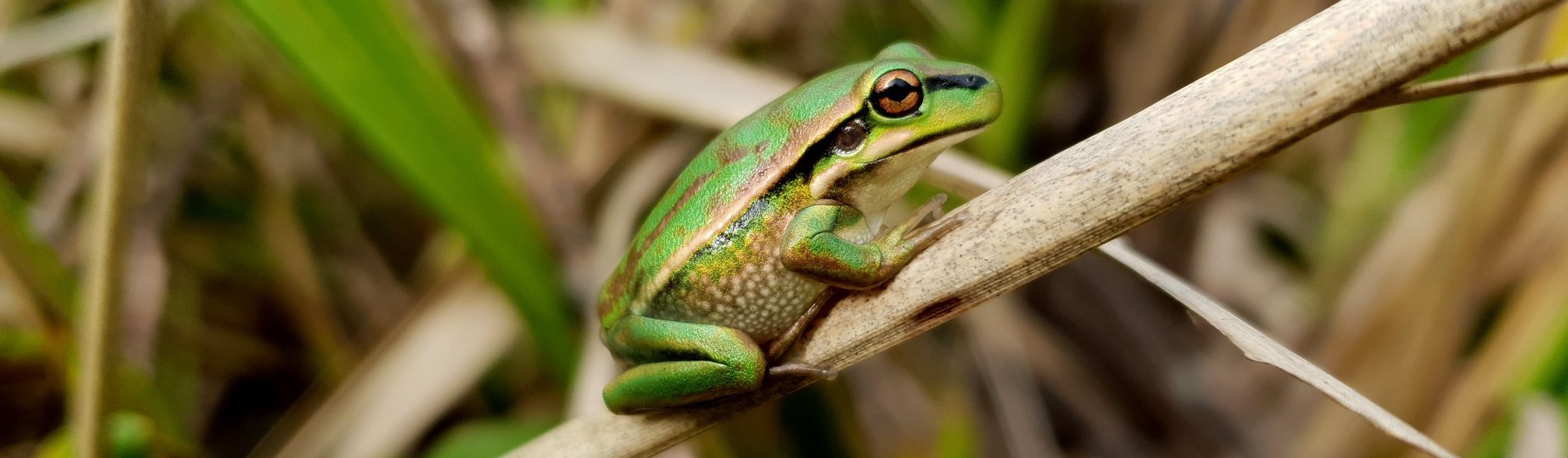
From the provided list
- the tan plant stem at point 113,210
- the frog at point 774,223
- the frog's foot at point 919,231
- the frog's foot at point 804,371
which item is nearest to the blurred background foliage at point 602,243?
the tan plant stem at point 113,210

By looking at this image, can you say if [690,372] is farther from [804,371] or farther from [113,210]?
[113,210]

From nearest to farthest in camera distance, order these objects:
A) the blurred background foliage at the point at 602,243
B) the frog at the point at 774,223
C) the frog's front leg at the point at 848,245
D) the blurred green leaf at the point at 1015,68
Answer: the frog's front leg at the point at 848,245 < the frog at the point at 774,223 < the blurred background foliage at the point at 602,243 < the blurred green leaf at the point at 1015,68

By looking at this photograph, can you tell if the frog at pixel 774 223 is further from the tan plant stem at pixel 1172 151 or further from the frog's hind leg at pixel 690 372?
the tan plant stem at pixel 1172 151

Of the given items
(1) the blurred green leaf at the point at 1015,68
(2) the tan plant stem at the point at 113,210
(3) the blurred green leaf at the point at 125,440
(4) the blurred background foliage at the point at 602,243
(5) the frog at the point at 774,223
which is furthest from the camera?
(1) the blurred green leaf at the point at 1015,68

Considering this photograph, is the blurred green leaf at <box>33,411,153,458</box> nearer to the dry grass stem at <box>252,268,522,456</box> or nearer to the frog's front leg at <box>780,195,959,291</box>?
the dry grass stem at <box>252,268,522,456</box>

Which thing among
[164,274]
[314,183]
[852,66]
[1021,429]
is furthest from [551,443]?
[314,183]

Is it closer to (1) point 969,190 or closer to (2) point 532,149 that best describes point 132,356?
(2) point 532,149

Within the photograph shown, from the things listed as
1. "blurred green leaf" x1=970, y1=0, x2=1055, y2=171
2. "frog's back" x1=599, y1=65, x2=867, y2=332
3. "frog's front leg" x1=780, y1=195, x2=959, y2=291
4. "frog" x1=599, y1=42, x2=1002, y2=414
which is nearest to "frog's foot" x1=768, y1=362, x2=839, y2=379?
"frog" x1=599, y1=42, x2=1002, y2=414
